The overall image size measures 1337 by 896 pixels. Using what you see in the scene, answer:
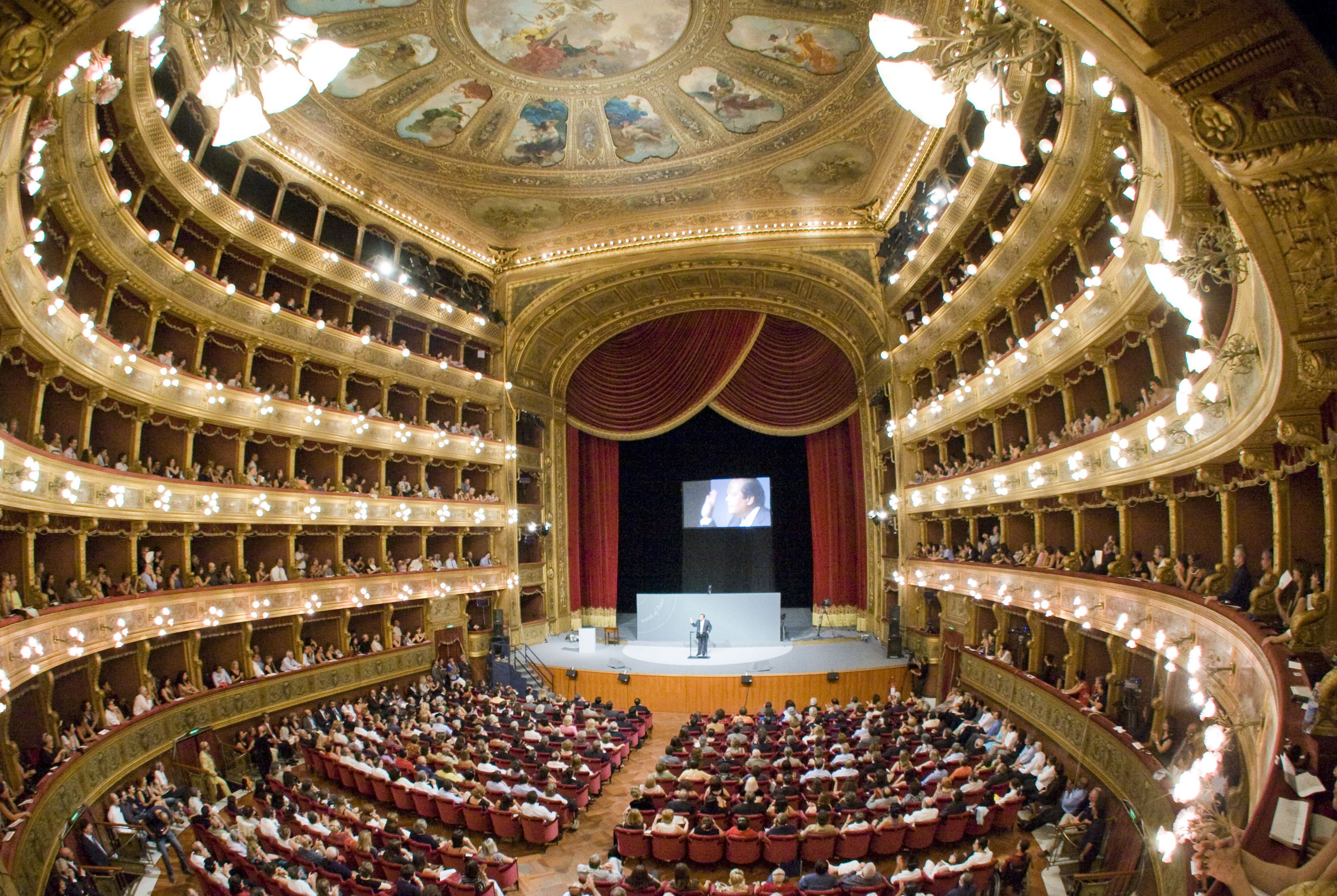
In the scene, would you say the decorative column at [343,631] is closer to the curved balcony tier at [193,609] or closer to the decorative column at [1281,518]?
the curved balcony tier at [193,609]

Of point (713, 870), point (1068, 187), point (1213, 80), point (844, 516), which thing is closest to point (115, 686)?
point (713, 870)

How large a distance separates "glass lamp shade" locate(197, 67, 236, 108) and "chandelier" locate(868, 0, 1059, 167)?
11.7ft

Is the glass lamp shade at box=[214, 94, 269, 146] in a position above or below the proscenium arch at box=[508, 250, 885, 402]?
below

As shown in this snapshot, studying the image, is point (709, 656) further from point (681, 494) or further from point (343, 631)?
point (343, 631)

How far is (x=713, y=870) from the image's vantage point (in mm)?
10906

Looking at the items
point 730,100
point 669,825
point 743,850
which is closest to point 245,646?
point 669,825

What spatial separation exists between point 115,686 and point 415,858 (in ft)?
30.0

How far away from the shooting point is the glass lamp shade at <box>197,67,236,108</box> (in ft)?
13.4

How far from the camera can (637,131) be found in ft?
63.6

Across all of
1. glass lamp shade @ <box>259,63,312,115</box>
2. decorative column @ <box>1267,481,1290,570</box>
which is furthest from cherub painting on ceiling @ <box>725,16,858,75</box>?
glass lamp shade @ <box>259,63,312,115</box>

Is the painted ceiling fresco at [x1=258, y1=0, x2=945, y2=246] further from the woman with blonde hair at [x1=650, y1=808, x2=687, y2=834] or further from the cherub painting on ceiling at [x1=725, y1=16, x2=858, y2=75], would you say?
the woman with blonde hair at [x1=650, y1=808, x2=687, y2=834]

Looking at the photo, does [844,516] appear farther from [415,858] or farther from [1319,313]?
[1319,313]

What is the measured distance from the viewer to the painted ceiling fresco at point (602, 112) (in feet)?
49.5

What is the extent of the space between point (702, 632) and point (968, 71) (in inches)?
786
